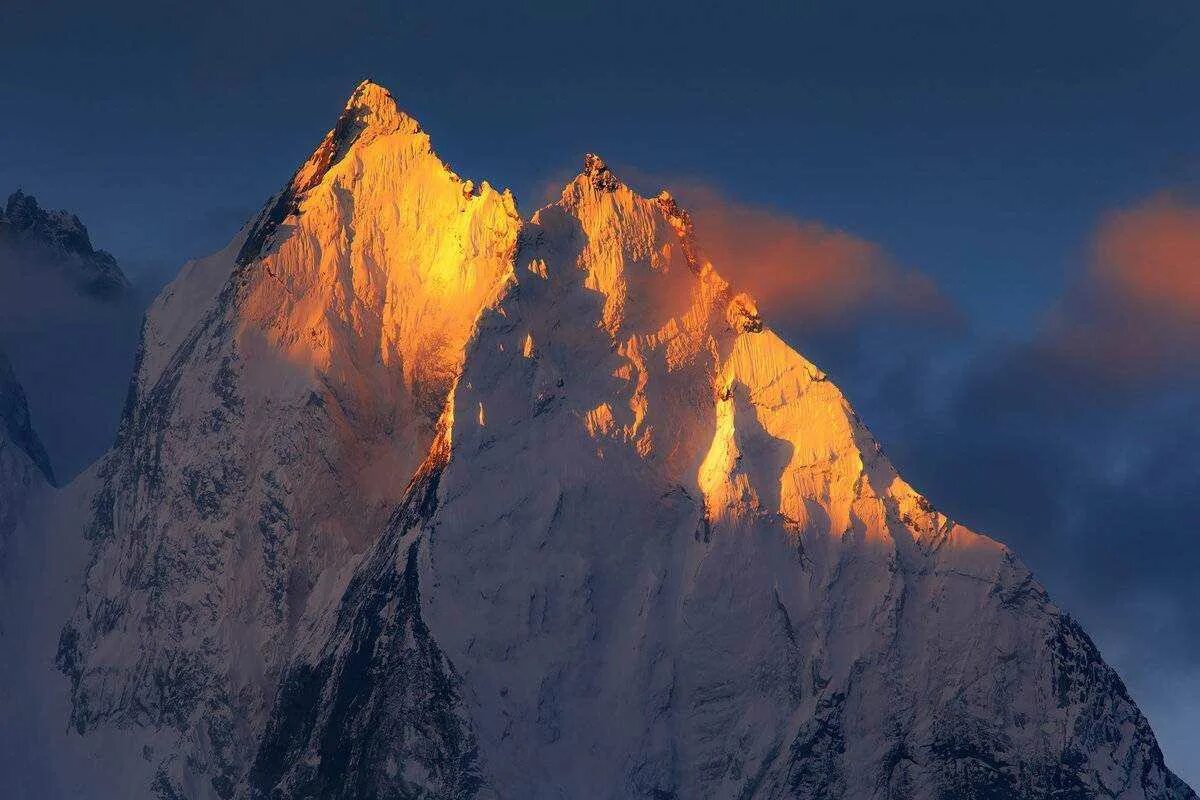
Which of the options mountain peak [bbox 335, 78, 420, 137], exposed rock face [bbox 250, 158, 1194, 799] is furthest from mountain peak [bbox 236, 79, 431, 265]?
exposed rock face [bbox 250, 158, 1194, 799]

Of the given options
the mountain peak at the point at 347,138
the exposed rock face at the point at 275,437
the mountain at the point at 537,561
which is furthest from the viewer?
the mountain peak at the point at 347,138

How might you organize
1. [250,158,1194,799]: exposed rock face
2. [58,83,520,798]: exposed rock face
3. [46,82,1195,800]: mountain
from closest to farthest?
[250,158,1194,799]: exposed rock face
[46,82,1195,800]: mountain
[58,83,520,798]: exposed rock face

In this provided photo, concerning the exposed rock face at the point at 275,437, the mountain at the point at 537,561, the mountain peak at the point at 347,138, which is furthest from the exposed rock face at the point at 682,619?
the mountain peak at the point at 347,138

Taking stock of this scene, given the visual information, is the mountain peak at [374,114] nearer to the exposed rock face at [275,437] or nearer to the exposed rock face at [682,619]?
the exposed rock face at [275,437]

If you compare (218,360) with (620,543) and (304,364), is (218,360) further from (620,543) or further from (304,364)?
(620,543)

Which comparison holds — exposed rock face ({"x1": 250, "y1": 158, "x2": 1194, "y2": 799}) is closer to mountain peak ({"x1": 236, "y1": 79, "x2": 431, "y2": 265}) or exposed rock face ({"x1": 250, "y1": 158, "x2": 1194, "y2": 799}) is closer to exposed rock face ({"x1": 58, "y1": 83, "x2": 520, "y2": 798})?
exposed rock face ({"x1": 58, "y1": 83, "x2": 520, "y2": 798})

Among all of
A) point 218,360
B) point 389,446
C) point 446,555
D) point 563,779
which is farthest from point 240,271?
point 563,779
